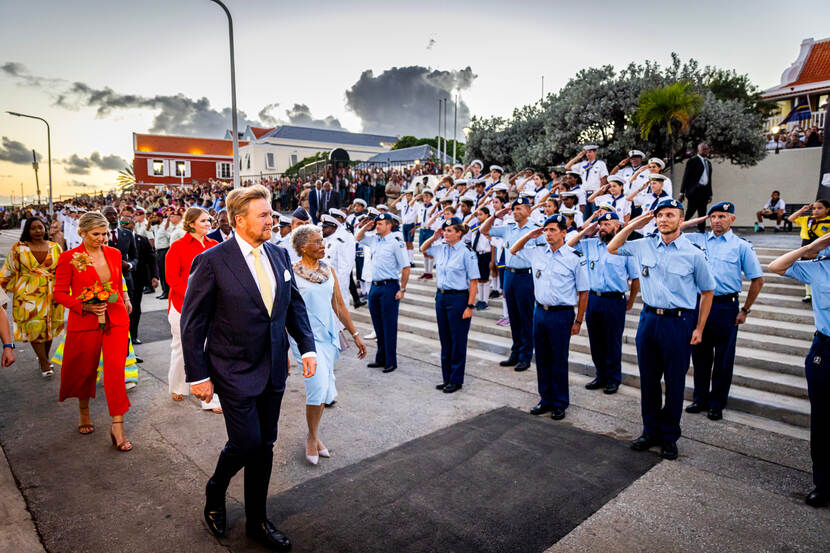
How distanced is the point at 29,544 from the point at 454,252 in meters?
4.79

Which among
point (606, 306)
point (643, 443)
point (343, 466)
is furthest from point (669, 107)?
point (343, 466)

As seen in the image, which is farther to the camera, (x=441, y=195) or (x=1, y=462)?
(x=441, y=195)

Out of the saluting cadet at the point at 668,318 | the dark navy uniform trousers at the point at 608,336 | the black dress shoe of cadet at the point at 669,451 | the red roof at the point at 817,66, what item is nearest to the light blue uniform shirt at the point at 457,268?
the dark navy uniform trousers at the point at 608,336

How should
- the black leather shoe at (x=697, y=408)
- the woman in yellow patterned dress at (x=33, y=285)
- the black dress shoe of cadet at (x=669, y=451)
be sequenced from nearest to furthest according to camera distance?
the black dress shoe of cadet at (x=669, y=451) → the black leather shoe at (x=697, y=408) → the woman in yellow patterned dress at (x=33, y=285)

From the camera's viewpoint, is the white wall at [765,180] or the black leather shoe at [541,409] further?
the white wall at [765,180]

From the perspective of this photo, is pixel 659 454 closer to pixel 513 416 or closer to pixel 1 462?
pixel 513 416

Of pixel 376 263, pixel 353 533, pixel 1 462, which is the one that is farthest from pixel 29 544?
pixel 376 263

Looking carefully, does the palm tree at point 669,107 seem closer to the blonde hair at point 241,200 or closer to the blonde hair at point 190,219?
the blonde hair at point 190,219

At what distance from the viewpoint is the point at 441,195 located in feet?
45.2

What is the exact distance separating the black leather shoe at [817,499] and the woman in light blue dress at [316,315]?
3779 millimetres

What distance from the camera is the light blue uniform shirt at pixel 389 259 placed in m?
7.00

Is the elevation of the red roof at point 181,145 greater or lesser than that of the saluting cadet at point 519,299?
greater

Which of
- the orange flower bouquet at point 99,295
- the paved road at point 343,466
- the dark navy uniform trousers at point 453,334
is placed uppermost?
the orange flower bouquet at point 99,295

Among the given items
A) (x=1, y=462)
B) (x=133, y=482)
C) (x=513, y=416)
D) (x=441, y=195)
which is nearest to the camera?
(x=133, y=482)
